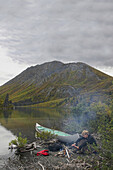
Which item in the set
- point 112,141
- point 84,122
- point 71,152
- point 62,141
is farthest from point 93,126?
point 112,141

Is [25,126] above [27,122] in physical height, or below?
below

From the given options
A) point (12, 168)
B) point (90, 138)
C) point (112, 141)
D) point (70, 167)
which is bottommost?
point (12, 168)

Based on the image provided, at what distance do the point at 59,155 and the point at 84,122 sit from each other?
84.2ft

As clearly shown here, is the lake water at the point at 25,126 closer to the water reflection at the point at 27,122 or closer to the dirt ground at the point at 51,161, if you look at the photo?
the water reflection at the point at 27,122

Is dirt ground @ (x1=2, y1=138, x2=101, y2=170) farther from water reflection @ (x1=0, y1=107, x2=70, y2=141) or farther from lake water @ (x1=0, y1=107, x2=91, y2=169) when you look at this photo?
water reflection @ (x1=0, y1=107, x2=70, y2=141)

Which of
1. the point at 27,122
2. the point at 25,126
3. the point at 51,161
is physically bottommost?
the point at 25,126

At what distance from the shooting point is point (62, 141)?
25.8 m

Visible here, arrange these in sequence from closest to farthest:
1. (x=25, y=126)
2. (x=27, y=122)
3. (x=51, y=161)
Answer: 1. (x=51, y=161)
2. (x=25, y=126)
3. (x=27, y=122)

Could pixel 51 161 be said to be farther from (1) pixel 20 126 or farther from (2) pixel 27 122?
(2) pixel 27 122

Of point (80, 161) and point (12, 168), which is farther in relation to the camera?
point (12, 168)

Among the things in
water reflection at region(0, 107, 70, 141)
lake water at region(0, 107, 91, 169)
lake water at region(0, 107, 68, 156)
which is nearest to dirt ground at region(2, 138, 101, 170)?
lake water at region(0, 107, 91, 169)

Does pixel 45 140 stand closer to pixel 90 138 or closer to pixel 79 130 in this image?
pixel 90 138

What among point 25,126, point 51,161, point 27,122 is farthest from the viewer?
point 27,122

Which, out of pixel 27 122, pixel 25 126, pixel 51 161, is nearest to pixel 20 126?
pixel 25 126
